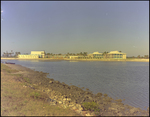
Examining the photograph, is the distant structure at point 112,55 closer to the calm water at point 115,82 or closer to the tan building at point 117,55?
the tan building at point 117,55

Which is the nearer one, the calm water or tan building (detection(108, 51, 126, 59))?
the calm water

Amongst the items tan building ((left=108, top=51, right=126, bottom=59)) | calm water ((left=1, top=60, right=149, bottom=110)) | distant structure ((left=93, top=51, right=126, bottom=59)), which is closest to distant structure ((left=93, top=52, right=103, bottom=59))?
distant structure ((left=93, top=51, right=126, bottom=59))

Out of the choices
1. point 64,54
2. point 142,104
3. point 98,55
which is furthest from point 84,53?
point 142,104

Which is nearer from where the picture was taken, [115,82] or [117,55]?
[115,82]

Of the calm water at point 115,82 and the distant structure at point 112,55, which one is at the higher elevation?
the distant structure at point 112,55

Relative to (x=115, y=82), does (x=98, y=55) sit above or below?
above

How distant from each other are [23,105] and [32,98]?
1.47 meters

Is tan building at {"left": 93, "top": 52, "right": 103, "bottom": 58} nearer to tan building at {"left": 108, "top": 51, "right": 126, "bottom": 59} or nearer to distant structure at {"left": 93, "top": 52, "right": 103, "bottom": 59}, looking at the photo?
distant structure at {"left": 93, "top": 52, "right": 103, "bottom": 59}

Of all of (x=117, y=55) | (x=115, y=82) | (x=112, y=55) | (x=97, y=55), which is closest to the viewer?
(x=115, y=82)

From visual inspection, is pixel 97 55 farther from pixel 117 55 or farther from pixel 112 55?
pixel 117 55

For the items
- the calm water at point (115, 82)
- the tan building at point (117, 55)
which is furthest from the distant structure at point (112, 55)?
the calm water at point (115, 82)

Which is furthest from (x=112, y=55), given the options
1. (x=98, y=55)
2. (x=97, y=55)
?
(x=97, y=55)

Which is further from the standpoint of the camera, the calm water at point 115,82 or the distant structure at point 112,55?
the distant structure at point 112,55

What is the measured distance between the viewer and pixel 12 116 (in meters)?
6.32
